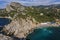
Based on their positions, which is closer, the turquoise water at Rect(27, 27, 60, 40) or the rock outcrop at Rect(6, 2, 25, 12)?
the turquoise water at Rect(27, 27, 60, 40)

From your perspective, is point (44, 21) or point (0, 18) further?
point (0, 18)

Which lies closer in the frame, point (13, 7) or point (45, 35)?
point (45, 35)

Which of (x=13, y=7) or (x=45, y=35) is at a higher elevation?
(x=45, y=35)

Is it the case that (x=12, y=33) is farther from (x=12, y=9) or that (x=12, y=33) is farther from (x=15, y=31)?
(x=12, y=9)

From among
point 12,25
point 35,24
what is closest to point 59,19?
point 35,24

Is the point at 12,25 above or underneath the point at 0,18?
above

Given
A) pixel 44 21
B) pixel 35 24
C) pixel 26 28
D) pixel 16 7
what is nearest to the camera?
pixel 26 28

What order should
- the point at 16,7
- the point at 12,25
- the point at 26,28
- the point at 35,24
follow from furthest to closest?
the point at 16,7 → the point at 35,24 → the point at 26,28 → the point at 12,25

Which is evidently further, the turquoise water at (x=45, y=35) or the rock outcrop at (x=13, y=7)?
the rock outcrop at (x=13, y=7)

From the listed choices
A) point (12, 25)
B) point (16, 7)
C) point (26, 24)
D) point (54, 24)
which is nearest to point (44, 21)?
point (54, 24)

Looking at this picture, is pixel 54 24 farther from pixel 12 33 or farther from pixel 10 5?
pixel 10 5
